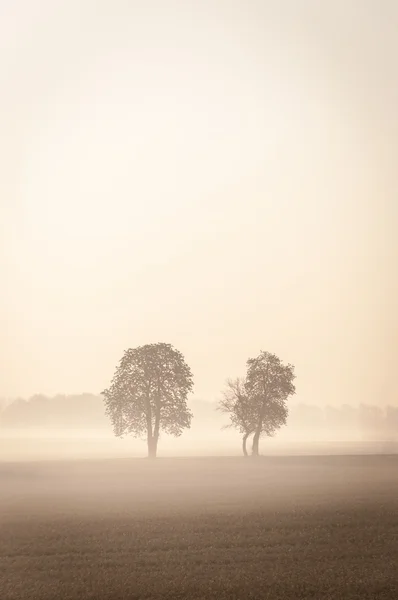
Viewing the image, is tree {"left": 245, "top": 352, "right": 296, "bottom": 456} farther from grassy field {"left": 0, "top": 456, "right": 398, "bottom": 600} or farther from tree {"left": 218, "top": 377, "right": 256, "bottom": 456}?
grassy field {"left": 0, "top": 456, "right": 398, "bottom": 600}

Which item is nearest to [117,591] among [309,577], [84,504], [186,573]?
[186,573]

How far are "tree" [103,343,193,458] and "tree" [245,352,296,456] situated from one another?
1109cm

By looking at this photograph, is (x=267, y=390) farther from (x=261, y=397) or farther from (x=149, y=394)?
(x=149, y=394)

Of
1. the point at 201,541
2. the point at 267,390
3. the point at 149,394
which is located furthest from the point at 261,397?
the point at 201,541

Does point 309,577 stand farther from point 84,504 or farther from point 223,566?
point 84,504

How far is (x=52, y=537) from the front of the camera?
36.9 metres

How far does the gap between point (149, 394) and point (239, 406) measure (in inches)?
597

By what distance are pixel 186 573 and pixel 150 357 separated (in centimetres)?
6600

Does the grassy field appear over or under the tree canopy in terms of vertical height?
under

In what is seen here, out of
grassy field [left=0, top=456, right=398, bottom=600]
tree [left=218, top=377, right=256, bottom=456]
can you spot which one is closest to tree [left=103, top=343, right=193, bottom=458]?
tree [left=218, top=377, right=256, bottom=456]

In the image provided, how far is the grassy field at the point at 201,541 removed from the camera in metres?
28.9

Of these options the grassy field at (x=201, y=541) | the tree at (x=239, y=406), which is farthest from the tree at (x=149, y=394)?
the grassy field at (x=201, y=541)

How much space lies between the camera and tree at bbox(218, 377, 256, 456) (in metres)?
97.8

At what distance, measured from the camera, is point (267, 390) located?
9800cm
